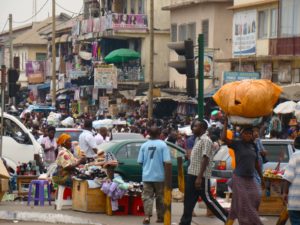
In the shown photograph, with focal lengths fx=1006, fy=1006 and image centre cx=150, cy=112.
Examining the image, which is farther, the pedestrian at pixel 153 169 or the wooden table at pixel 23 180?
the wooden table at pixel 23 180

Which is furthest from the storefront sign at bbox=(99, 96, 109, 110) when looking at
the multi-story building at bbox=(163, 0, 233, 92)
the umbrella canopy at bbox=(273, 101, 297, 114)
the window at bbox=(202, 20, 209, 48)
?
the umbrella canopy at bbox=(273, 101, 297, 114)

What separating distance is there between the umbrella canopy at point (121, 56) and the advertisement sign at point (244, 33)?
13.3m

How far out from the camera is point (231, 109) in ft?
48.6

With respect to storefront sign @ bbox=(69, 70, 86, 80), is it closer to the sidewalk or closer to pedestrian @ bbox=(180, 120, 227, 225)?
the sidewalk

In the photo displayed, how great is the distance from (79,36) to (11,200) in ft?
154

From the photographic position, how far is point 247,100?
14844 millimetres

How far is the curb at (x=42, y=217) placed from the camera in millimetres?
16439

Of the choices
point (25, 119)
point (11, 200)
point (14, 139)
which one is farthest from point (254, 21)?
point (11, 200)

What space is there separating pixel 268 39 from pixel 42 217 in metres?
26.0

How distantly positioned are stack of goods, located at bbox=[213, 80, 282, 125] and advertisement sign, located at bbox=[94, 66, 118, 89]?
4160 centimetres

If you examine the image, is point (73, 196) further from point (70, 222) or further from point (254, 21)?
point (254, 21)

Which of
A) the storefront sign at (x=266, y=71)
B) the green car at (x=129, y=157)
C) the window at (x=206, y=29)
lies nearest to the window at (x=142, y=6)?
the window at (x=206, y=29)

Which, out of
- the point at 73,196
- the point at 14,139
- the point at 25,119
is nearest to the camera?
the point at 73,196

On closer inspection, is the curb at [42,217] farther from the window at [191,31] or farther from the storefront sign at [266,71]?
the window at [191,31]
